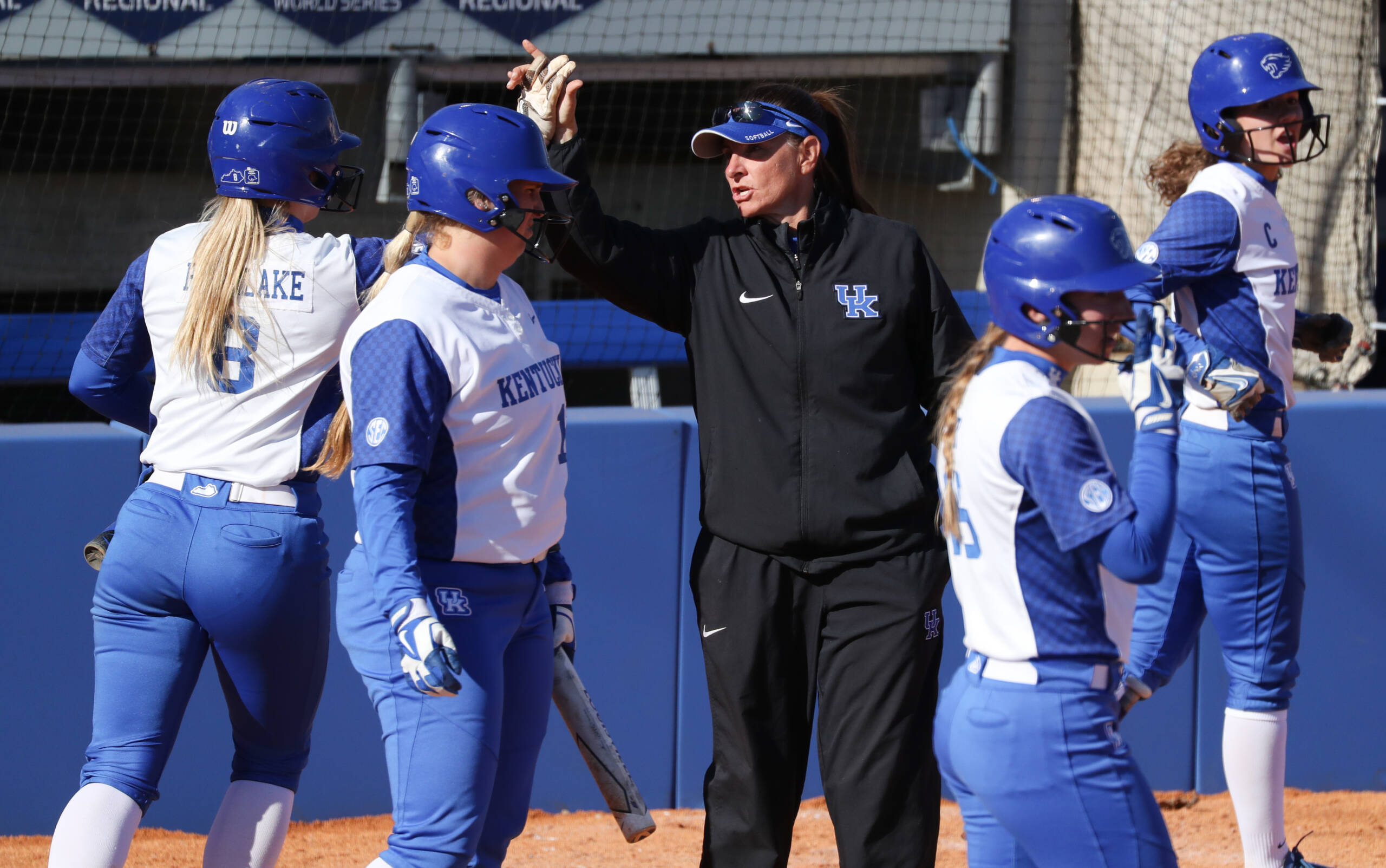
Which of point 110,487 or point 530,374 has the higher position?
point 530,374

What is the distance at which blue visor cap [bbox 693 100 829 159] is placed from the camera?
2.87 meters

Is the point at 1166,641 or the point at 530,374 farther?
the point at 1166,641

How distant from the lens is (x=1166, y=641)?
3338 millimetres

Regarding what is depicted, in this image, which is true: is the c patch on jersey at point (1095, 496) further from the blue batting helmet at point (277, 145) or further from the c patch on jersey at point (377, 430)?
the blue batting helmet at point (277, 145)

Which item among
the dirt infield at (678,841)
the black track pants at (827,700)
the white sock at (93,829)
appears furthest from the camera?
the dirt infield at (678,841)

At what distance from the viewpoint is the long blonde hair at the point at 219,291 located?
2531 mm

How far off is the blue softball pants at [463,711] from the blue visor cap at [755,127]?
1.02 m

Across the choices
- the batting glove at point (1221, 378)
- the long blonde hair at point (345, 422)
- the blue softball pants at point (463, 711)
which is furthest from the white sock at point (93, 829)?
the batting glove at point (1221, 378)

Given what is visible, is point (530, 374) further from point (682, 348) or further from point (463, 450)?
point (682, 348)

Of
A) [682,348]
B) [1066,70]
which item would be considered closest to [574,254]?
[682,348]

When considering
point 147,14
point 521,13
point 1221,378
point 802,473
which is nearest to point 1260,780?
point 1221,378

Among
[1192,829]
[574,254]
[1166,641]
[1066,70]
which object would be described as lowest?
[1192,829]

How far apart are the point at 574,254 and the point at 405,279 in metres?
0.64

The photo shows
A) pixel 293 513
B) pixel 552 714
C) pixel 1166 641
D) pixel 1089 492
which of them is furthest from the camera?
pixel 552 714
